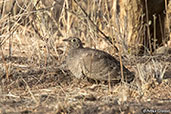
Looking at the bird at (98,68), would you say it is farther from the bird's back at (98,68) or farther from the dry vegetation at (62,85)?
the dry vegetation at (62,85)

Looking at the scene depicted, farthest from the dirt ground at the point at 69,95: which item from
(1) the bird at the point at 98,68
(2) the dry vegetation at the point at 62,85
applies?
(1) the bird at the point at 98,68

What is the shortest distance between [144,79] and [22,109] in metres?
1.65

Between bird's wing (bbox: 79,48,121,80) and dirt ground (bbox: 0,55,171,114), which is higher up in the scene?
bird's wing (bbox: 79,48,121,80)

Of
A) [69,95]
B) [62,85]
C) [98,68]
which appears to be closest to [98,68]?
[98,68]

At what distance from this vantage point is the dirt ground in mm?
3676

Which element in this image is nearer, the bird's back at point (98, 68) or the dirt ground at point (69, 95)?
the dirt ground at point (69, 95)

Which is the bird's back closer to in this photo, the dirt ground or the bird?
the bird

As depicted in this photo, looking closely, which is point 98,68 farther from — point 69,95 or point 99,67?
point 69,95

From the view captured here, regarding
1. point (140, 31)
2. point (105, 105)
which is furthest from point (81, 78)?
point (140, 31)

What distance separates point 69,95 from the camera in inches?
166

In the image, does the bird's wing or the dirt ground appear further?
the bird's wing

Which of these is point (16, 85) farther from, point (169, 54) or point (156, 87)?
point (169, 54)

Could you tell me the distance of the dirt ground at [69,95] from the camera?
3676 mm

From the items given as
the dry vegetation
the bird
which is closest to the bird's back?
the bird
